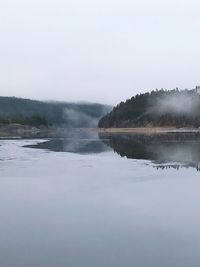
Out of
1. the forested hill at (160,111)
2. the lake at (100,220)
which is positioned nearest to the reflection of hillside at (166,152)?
the lake at (100,220)

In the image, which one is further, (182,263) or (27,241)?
(27,241)

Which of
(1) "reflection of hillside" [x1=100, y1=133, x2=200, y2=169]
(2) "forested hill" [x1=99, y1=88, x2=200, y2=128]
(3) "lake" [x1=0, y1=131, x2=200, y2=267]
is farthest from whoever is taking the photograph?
(2) "forested hill" [x1=99, y1=88, x2=200, y2=128]

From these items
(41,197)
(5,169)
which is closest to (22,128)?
(5,169)

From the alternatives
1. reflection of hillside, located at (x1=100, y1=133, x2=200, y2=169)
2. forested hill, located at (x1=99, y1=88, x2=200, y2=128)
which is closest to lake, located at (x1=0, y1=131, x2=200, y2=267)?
reflection of hillside, located at (x1=100, y1=133, x2=200, y2=169)

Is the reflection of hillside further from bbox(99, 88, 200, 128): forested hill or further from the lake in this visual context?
bbox(99, 88, 200, 128): forested hill

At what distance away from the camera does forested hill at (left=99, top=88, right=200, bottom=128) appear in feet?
550

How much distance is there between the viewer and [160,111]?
7047 inches

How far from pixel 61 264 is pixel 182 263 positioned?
7.77ft

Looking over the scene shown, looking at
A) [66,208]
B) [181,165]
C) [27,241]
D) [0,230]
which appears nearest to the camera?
[27,241]

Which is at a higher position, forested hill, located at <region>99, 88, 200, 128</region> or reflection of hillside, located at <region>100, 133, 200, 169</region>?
forested hill, located at <region>99, 88, 200, 128</region>

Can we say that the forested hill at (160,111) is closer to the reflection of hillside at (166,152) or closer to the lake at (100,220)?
the reflection of hillside at (166,152)

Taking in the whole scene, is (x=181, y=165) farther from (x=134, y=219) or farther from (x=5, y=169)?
(x=134, y=219)

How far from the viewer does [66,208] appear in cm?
1362

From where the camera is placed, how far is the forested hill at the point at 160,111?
167750 millimetres
